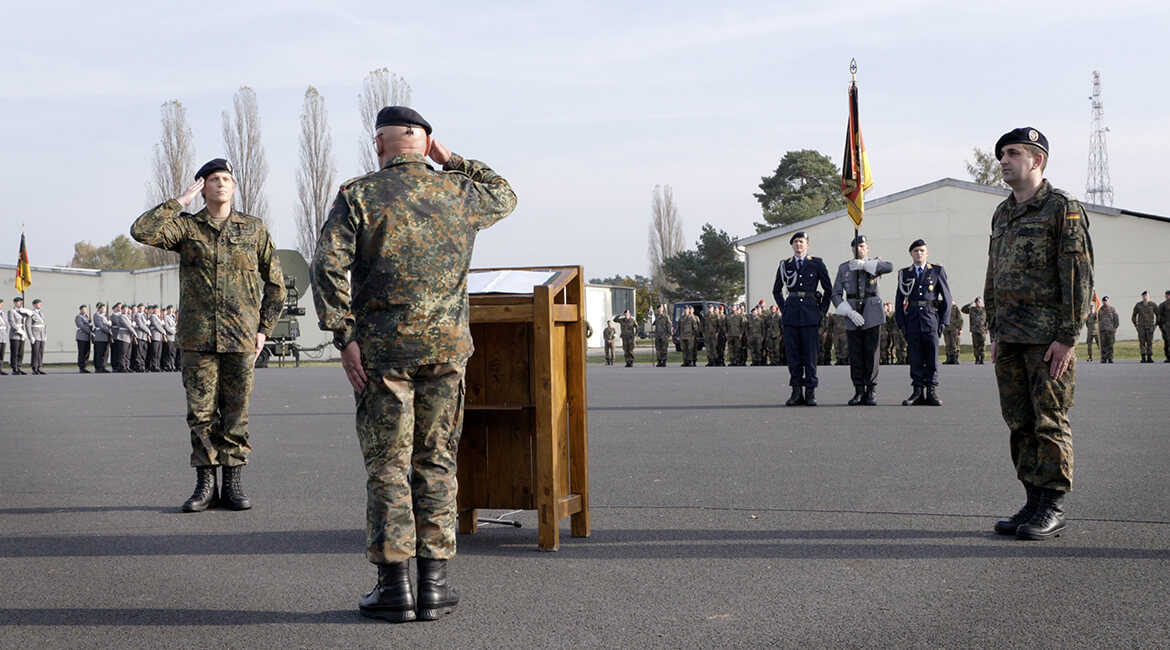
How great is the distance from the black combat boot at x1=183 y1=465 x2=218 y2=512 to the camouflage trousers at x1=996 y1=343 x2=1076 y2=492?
465cm

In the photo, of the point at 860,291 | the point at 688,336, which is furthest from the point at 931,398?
the point at 688,336

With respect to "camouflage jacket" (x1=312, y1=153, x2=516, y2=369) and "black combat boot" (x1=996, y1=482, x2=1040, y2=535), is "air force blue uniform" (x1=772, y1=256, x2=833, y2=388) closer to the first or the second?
"black combat boot" (x1=996, y1=482, x2=1040, y2=535)

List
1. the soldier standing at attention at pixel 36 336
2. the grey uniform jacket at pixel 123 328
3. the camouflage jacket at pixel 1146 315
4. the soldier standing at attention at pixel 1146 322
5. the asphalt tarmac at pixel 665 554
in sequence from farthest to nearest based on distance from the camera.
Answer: the grey uniform jacket at pixel 123 328 < the soldier standing at attention at pixel 36 336 < the camouflage jacket at pixel 1146 315 < the soldier standing at attention at pixel 1146 322 < the asphalt tarmac at pixel 665 554

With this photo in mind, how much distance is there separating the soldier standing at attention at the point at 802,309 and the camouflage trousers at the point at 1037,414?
799 centimetres

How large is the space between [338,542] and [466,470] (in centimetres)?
76

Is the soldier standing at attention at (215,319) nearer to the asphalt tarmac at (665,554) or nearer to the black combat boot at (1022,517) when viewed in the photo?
the asphalt tarmac at (665,554)

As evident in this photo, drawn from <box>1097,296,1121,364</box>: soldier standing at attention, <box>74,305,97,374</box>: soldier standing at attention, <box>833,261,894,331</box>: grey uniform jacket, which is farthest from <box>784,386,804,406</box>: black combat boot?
<box>74,305,97,374</box>: soldier standing at attention

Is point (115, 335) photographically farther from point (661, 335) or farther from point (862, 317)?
point (862, 317)

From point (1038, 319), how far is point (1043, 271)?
253 millimetres

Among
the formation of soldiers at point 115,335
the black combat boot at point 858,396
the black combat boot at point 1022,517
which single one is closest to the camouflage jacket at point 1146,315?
the black combat boot at point 858,396

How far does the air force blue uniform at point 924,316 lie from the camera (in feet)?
45.5

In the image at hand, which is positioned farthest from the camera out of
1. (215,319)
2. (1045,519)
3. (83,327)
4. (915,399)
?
(83,327)

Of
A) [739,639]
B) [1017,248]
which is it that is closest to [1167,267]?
[1017,248]

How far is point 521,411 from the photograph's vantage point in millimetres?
5945
